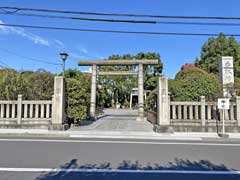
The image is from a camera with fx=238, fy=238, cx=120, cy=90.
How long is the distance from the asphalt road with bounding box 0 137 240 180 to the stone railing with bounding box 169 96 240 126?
13.4 feet

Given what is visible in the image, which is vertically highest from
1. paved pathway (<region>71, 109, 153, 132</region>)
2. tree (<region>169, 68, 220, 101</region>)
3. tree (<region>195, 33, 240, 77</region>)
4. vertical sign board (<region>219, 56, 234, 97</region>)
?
tree (<region>195, 33, 240, 77</region>)

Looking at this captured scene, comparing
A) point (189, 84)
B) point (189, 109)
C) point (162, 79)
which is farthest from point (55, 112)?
point (189, 84)

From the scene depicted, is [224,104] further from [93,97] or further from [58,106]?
[93,97]

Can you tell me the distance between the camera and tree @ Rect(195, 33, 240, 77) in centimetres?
4616

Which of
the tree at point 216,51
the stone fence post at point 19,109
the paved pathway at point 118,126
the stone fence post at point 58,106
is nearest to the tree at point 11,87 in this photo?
the stone fence post at point 19,109

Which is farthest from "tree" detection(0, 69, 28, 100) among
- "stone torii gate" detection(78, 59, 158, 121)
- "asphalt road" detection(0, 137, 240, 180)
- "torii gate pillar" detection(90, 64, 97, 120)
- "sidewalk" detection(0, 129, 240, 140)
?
"stone torii gate" detection(78, 59, 158, 121)

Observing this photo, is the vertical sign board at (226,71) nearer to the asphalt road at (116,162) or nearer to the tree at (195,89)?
the tree at (195,89)

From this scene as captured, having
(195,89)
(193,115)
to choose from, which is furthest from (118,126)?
(195,89)

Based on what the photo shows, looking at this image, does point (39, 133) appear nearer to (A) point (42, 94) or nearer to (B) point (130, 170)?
(A) point (42, 94)

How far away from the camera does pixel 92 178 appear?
194 inches

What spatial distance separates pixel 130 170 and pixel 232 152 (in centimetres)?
422

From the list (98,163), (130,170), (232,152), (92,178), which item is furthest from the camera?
(232,152)

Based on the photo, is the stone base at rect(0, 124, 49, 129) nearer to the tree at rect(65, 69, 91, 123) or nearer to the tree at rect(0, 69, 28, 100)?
the tree at rect(65, 69, 91, 123)

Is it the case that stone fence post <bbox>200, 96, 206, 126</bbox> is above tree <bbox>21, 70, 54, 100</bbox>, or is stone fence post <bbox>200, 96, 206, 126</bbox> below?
below
